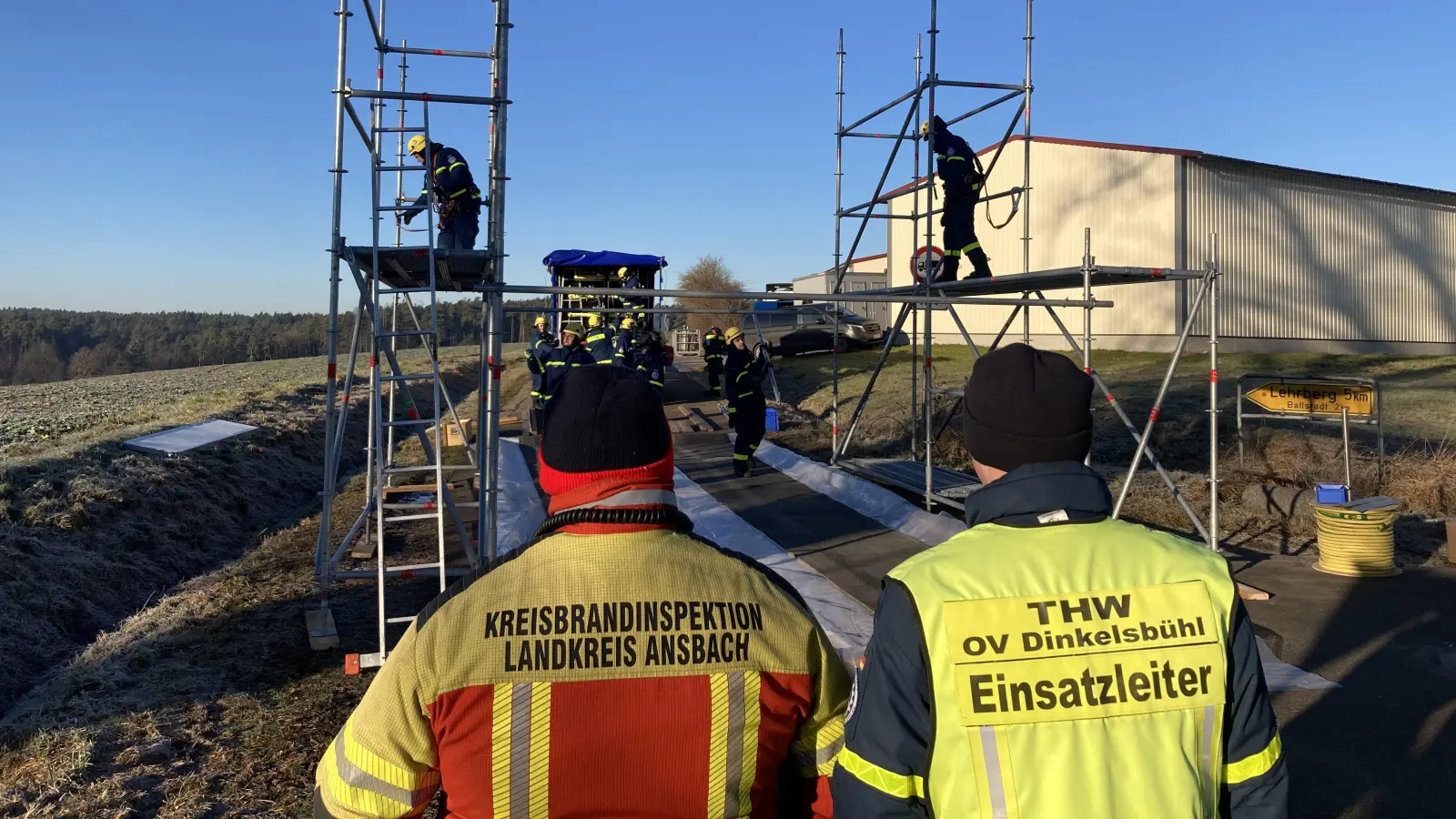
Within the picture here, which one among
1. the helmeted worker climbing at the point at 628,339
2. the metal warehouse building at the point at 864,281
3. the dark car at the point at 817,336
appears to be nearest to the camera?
the helmeted worker climbing at the point at 628,339

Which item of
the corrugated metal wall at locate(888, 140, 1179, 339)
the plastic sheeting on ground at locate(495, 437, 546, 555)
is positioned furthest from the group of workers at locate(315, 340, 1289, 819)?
the corrugated metal wall at locate(888, 140, 1179, 339)

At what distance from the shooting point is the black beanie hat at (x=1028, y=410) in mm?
Result: 1776

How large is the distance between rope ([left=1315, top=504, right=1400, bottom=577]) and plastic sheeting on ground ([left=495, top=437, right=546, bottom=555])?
6258 mm

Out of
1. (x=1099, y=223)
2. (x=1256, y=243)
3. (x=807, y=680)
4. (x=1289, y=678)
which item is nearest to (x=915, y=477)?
(x=1289, y=678)

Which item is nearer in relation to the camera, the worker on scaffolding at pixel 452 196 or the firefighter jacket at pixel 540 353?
the worker on scaffolding at pixel 452 196

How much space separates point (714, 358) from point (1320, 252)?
14.9 meters

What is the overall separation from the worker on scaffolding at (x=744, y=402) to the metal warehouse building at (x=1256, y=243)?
10.9 metres

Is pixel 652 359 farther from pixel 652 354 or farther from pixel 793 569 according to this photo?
pixel 793 569

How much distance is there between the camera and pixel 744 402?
1160 centimetres

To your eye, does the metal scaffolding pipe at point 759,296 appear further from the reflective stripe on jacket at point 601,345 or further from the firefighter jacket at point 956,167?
the reflective stripe on jacket at point 601,345

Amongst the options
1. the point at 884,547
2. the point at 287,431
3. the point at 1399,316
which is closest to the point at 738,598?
the point at 884,547

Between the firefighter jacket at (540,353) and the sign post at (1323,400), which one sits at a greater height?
the firefighter jacket at (540,353)

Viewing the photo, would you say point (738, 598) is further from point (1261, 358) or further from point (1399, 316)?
point (1399, 316)

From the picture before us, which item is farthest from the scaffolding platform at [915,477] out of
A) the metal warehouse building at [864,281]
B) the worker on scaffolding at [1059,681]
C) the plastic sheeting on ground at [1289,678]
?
the metal warehouse building at [864,281]
